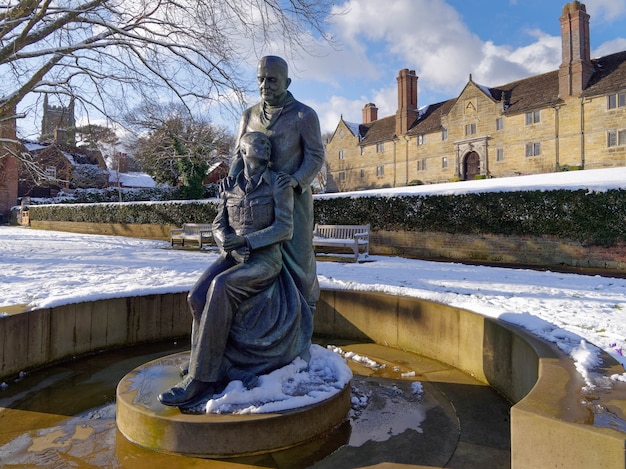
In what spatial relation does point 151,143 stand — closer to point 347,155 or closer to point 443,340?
point 347,155

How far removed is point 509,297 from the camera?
5676mm

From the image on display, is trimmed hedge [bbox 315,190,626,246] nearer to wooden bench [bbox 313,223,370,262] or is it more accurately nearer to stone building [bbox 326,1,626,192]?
wooden bench [bbox 313,223,370,262]

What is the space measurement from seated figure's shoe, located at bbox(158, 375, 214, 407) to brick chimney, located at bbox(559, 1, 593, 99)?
116 ft

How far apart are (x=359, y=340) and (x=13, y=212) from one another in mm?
40149

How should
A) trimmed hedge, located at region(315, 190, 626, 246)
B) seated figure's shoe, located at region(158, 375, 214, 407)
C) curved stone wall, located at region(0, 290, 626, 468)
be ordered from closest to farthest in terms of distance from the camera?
curved stone wall, located at region(0, 290, 626, 468), seated figure's shoe, located at region(158, 375, 214, 407), trimmed hedge, located at region(315, 190, 626, 246)

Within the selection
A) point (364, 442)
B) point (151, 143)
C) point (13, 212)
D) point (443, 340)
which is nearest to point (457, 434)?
point (364, 442)

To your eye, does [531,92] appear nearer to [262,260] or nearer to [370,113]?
[370,113]

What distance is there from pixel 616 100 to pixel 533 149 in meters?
5.97

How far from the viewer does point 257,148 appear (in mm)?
3080

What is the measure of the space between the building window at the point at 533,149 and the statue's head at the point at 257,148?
3470 cm

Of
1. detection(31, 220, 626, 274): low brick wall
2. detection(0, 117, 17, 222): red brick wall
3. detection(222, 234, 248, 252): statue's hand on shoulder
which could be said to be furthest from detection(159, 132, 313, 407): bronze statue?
detection(0, 117, 17, 222): red brick wall

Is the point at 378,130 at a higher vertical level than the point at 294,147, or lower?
higher

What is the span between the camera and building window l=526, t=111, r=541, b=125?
32375 millimetres

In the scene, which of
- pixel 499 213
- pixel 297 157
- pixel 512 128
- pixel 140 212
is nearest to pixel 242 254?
pixel 297 157
